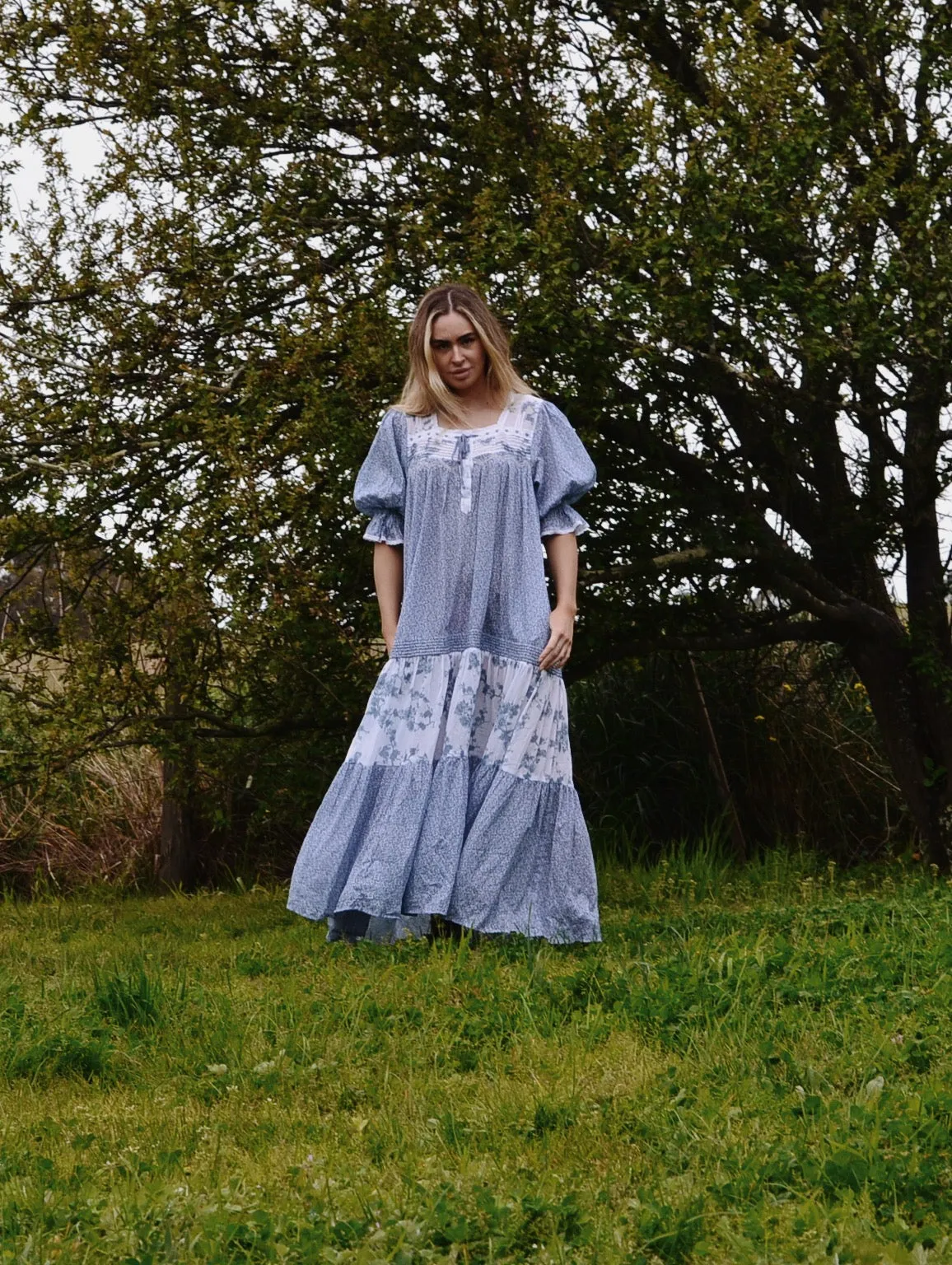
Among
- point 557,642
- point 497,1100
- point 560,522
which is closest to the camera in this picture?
point 497,1100

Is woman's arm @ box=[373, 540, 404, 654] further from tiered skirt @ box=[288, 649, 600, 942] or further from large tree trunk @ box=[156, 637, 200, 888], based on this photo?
large tree trunk @ box=[156, 637, 200, 888]

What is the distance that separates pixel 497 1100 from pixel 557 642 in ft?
6.56

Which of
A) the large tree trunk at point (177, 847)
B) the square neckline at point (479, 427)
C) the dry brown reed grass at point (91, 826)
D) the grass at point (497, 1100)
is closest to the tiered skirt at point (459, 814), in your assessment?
the grass at point (497, 1100)


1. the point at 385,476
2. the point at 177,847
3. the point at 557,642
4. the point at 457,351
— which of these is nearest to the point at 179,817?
the point at 177,847

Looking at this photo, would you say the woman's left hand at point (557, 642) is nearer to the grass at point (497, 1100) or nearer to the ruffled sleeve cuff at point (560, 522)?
the ruffled sleeve cuff at point (560, 522)

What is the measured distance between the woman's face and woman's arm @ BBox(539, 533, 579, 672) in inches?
22.7

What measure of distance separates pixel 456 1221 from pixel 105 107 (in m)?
5.25

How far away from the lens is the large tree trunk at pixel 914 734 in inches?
285

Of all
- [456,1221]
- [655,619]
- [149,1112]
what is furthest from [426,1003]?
[655,619]

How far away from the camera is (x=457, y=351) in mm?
4836

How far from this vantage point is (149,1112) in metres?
3.03

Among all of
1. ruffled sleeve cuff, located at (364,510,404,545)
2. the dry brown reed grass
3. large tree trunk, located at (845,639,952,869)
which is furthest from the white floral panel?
the dry brown reed grass

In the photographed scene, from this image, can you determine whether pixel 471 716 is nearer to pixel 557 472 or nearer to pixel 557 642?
pixel 557 642

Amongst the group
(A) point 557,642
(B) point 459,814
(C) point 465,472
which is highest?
(C) point 465,472
